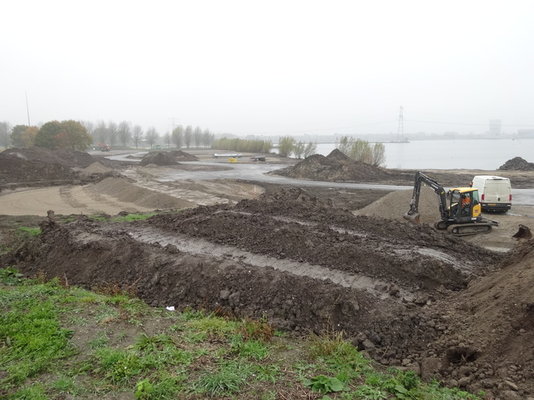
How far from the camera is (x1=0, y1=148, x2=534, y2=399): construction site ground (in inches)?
255

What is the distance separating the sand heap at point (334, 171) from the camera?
42250 millimetres

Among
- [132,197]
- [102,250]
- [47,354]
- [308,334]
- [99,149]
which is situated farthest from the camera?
[99,149]

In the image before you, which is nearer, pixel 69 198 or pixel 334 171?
pixel 69 198

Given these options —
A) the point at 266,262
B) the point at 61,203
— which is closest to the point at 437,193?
the point at 266,262

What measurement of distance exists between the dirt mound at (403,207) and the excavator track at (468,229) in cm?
209

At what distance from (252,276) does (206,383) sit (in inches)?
160

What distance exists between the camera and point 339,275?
10.4 meters

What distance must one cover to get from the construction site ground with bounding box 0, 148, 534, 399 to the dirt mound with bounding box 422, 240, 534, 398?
0.9 inches

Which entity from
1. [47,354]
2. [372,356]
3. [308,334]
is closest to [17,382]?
[47,354]

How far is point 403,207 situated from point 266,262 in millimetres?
11558

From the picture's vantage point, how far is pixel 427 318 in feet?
25.7

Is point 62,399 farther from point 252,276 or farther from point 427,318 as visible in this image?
point 427,318

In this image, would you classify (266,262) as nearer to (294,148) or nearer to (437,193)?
(437,193)

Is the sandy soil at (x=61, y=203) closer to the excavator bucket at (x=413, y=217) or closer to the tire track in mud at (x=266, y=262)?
the tire track in mud at (x=266, y=262)
